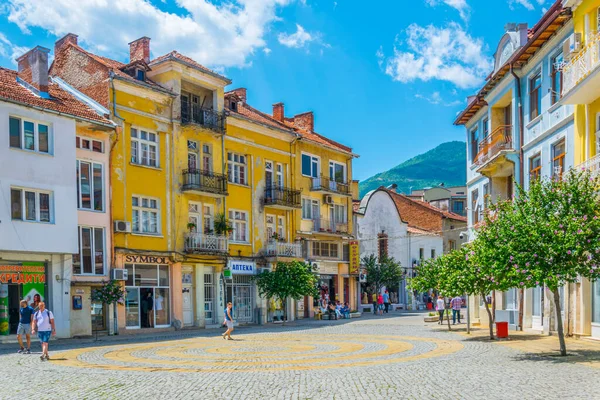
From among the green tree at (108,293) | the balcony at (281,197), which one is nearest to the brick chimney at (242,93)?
the balcony at (281,197)

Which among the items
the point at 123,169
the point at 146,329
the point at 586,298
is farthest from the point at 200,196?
the point at 586,298

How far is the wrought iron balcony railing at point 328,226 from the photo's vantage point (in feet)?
152

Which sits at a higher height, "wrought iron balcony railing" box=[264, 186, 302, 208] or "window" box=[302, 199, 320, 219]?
"wrought iron balcony railing" box=[264, 186, 302, 208]

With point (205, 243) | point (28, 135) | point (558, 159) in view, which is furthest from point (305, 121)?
point (558, 159)

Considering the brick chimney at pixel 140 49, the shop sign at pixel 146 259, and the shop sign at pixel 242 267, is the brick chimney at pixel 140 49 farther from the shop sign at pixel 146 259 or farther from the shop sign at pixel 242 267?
the shop sign at pixel 242 267

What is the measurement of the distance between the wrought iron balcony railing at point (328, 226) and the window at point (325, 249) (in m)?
0.99

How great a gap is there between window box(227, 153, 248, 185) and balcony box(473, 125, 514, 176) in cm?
1394

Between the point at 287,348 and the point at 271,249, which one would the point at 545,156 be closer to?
the point at 287,348

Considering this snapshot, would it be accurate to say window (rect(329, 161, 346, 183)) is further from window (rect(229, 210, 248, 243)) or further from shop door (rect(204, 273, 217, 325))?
shop door (rect(204, 273, 217, 325))

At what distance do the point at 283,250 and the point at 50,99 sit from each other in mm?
16978

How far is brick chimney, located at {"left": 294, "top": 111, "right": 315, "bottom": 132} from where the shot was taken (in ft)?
166

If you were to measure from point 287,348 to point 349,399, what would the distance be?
10.6m

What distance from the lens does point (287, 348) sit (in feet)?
74.9

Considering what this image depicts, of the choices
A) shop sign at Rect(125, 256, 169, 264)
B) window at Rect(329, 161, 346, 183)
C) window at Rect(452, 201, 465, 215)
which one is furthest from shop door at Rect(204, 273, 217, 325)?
window at Rect(452, 201, 465, 215)
